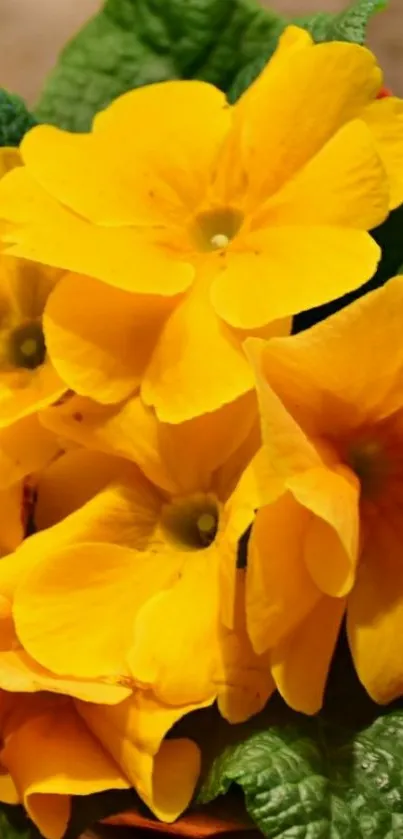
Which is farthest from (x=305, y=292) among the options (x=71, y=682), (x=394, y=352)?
(x=71, y=682)

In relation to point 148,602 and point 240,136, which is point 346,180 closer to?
point 240,136

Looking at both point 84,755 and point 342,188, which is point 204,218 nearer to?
point 342,188

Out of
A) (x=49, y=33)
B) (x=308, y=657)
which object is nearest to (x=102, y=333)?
(x=308, y=657)

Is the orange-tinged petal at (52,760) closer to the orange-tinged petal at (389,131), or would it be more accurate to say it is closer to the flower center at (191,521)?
the flower center at (191,521)

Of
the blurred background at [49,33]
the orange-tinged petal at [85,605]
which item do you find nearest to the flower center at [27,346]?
the orange-tinged petal at [85,605]

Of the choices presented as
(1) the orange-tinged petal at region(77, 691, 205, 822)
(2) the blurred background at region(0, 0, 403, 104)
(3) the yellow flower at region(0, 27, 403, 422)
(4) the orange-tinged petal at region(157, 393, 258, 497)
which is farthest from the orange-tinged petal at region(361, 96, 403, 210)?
(2) the blurred background at region(0, 0, 403, 104)

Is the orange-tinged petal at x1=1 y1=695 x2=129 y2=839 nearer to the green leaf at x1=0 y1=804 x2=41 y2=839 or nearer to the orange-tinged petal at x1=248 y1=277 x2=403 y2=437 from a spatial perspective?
the green leaf at x1=0 y1=804 x2=41 y2=839
